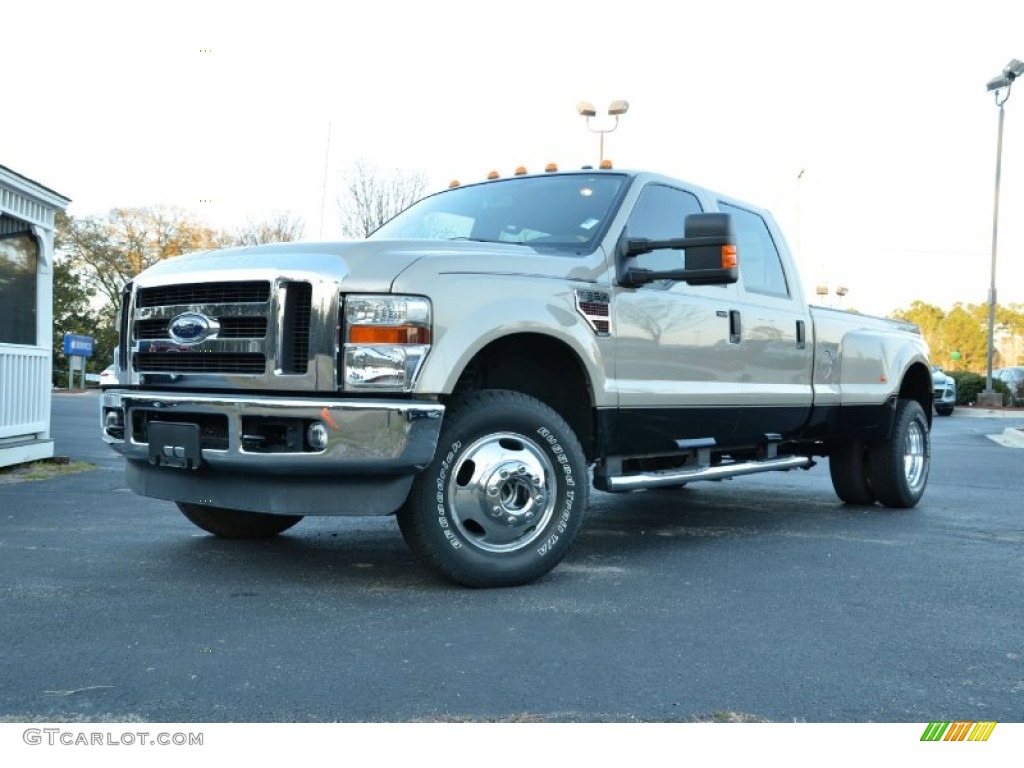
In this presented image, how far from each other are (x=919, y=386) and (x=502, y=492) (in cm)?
502

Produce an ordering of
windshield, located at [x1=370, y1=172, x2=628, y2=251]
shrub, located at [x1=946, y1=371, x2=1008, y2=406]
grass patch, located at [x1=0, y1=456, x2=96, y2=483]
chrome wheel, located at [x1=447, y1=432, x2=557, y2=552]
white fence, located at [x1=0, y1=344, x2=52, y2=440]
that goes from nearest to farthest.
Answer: chrome wheel, located at [x1=447, y1=432, x2=557, y2=552] → windshield, located at [x1=370, y1=172, x2=628, y2=251] → grass patch, located at [x1=0, y1=456, x2=96, y2=483] → white fence, located at [x1=0, y1=344, x2=52, y2=440] → shrub, located at [x1=946, y1=371, x2=1008, y2=406]

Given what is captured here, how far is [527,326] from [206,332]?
54.1 inches

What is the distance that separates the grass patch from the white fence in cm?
29

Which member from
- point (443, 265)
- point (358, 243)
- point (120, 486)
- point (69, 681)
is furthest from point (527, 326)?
point (120, 486)

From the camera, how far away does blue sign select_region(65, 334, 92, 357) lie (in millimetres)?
32812

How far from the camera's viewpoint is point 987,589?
15.0 feet

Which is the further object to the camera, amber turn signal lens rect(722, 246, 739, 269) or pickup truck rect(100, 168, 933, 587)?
amber turn signal lens rect(722, 246, 739, 269)

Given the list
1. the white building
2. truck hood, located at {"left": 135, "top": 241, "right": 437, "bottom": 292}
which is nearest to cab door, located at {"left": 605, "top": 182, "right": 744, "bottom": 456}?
truck hood, located at {"left": 135, "top": 241, "right": 437, "bottom": 292}

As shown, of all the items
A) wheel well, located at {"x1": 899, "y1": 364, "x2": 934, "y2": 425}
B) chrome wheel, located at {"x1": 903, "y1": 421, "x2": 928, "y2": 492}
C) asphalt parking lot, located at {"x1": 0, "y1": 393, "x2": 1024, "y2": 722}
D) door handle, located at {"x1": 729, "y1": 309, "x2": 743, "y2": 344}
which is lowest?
asphalt parking lot, located at {"x1": 0, "y1": 393, "x2": 1024, "y2": 722}

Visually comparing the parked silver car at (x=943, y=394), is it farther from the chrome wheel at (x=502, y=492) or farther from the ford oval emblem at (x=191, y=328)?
the ford oval emblem at (x=191, y=328)

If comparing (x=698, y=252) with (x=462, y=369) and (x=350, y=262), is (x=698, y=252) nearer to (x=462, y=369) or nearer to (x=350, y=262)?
(x=462, y=369)

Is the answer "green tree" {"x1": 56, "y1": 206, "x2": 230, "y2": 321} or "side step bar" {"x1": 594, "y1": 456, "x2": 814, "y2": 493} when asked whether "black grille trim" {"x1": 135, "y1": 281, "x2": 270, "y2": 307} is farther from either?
"green tree" {"x1": 56, "y1": 206, "x2": 230, "y2": 321}

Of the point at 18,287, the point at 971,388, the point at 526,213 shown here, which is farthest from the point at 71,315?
the point at 526,213

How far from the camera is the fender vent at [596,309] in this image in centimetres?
475
